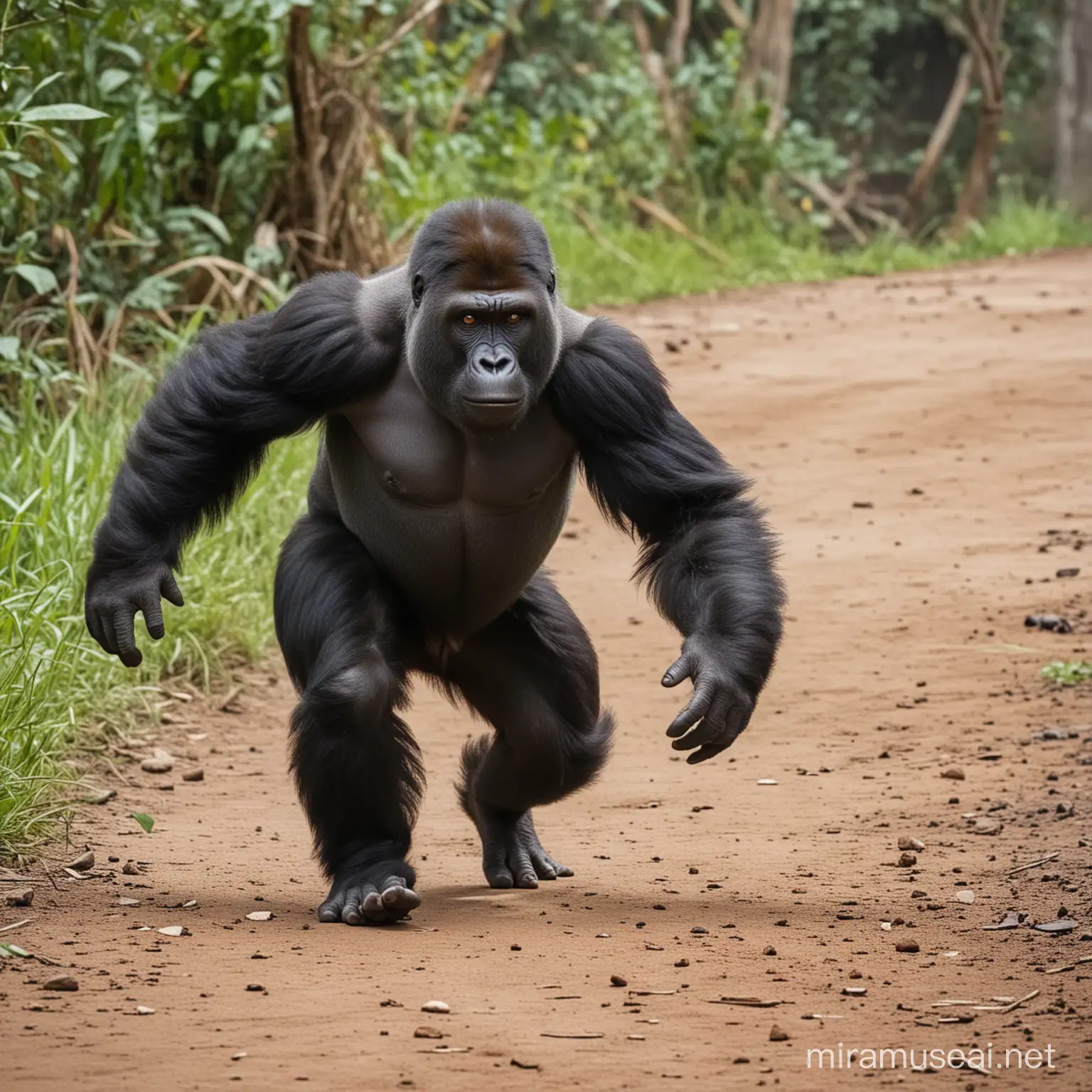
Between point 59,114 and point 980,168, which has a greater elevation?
point 59,114

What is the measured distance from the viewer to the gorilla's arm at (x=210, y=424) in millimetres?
4211

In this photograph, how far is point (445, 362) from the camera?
13.7 ft

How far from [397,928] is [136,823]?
1429 millimetres

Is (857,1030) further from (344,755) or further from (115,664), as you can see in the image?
(115,664)

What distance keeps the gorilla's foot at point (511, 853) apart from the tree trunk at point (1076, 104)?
16149 millimetres

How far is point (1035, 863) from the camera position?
4383mm

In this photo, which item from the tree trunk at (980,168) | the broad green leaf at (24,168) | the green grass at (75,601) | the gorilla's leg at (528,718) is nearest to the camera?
the gorilla's leg at (528,718)

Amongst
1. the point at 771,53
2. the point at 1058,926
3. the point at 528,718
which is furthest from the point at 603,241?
the point at 1058,926

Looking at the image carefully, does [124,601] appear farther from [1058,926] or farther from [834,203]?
[834,203]

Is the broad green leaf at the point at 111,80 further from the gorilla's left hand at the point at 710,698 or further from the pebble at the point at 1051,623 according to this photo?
the gorilla's left hand at the point at 710,698

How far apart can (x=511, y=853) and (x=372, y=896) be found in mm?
870

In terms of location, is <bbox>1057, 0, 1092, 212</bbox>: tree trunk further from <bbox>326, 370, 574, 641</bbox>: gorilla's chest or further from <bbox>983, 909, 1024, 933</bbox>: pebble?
<bbox>983, 909, 1024, 933</bbox>: pebble

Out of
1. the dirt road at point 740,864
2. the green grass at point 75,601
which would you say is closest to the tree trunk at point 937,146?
the dirt road at point 740,864

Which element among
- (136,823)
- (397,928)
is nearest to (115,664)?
(136,823)
